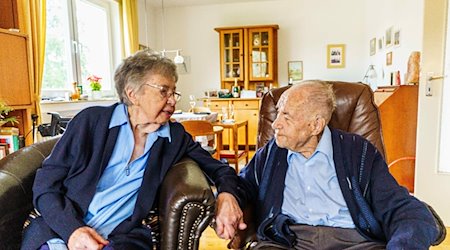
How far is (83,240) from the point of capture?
105 cm

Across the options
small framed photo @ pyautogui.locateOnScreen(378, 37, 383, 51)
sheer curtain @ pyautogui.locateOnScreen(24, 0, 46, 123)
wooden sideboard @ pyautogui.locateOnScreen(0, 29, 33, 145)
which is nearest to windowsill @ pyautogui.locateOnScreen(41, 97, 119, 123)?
sheer curtain @ pyautogui.locateOnScreen(24, 0, 46, 123)

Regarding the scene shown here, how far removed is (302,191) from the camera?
1.30m

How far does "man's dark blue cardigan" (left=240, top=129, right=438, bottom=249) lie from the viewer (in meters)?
1.02

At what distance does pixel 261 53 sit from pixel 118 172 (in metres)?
4.49

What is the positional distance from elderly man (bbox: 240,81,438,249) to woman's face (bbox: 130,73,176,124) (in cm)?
45

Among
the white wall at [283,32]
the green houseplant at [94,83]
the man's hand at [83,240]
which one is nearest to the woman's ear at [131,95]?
the man's hand at [83,240]

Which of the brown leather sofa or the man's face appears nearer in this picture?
the brown leather sofa

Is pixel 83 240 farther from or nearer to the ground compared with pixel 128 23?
nearer to the ground

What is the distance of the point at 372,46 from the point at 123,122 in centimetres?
455

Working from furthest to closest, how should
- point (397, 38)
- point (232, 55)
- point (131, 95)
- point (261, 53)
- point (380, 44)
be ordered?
point (232, 55) → point (261, 53) → point (380, 44) → point (397, 38) → point (131, 95)

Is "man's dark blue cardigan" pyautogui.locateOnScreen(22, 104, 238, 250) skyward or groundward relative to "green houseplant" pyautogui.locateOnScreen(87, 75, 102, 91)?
groundward

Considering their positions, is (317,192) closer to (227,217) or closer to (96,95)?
(227,217)

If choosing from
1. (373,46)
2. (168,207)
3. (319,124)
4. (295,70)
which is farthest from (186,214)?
(295,70)

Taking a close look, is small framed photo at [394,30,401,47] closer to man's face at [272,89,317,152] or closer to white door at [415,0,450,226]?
white door at [415,0,450,226]
